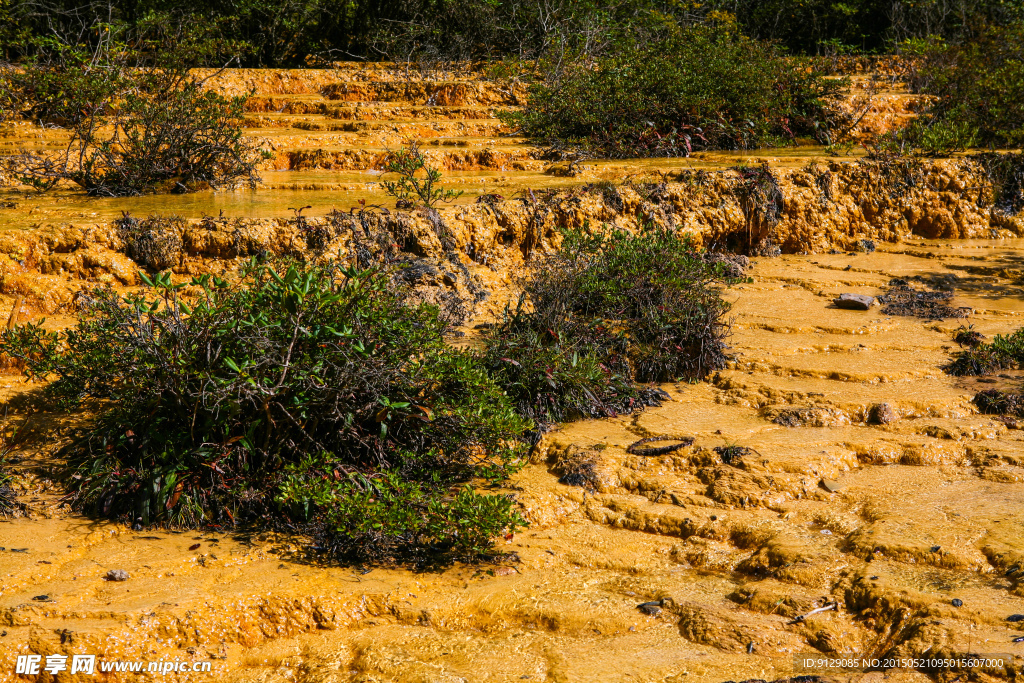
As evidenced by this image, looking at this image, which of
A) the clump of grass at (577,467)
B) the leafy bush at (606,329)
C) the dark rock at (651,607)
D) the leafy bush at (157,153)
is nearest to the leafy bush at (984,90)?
the leafy bush at (606,329)

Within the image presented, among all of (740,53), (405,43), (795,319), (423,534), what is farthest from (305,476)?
(405,43)

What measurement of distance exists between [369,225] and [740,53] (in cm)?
637

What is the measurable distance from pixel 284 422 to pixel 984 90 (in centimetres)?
923

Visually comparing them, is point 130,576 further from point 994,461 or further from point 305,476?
point 994,461

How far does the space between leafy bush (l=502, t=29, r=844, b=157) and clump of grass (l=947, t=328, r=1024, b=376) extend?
14.8 ft

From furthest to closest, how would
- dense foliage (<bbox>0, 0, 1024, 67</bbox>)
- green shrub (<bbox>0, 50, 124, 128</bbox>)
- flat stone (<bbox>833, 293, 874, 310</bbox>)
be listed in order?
dense foliage (<bbox>0, 0, 1024, 67</bbox>) → green shrub (<bbox>0, 50, 124, 128</bbox>) → flat stone (<bbox>833, 293, 874, 310</bbox>)

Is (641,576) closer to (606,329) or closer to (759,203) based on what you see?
(606,329)

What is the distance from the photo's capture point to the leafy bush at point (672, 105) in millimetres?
9406

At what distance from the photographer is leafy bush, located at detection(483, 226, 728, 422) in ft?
16.5

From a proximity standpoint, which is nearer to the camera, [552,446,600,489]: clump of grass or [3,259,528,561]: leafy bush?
[3,259,528,561]: leafy bush

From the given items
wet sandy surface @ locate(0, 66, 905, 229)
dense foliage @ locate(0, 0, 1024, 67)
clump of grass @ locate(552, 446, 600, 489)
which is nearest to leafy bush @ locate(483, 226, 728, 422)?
clump of grass @ locate(552, 446, 600, 489)

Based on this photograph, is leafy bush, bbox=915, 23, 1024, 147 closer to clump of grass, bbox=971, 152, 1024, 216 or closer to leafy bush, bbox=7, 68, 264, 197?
clump of grass, bbox=971, 152, 1024, 216

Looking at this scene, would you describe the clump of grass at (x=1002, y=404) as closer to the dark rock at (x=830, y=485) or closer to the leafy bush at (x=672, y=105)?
the dark rock at (x=830, y=485)

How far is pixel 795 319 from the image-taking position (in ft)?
21.0
